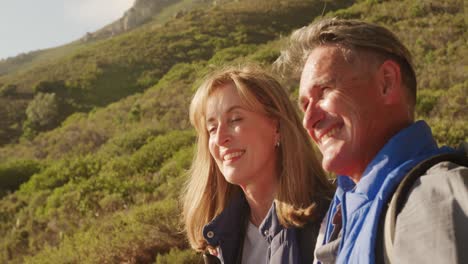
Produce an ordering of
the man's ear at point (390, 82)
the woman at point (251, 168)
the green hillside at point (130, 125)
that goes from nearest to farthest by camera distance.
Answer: the man's ear at point (390, 82)
the woman at point (251, 168)
the green hillside at point (130, 125)

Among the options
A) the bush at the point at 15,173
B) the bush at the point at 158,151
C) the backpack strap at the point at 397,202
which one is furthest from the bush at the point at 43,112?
the backpack strap at the point at 397,202

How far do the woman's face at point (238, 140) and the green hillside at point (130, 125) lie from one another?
0.92m

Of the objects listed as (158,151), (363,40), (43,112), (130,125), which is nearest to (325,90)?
(363,40)

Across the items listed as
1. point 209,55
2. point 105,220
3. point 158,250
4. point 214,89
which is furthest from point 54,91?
point 214,89

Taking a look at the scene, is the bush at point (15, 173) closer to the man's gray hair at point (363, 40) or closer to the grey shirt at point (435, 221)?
the man's gray hair at point (363, 40)

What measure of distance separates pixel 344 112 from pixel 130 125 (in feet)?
45.1

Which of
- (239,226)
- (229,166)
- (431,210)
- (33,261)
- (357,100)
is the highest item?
(357,100)

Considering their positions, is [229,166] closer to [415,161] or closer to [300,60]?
[300,60]

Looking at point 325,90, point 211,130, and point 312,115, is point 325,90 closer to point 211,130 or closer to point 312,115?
point 312,115

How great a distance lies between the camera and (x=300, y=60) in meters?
2.10

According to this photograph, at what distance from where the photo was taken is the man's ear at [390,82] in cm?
177

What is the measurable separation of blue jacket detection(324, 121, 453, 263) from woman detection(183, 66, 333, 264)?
132cm

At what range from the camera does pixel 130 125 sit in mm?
15047

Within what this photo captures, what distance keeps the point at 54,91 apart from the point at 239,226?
81.3 feet
